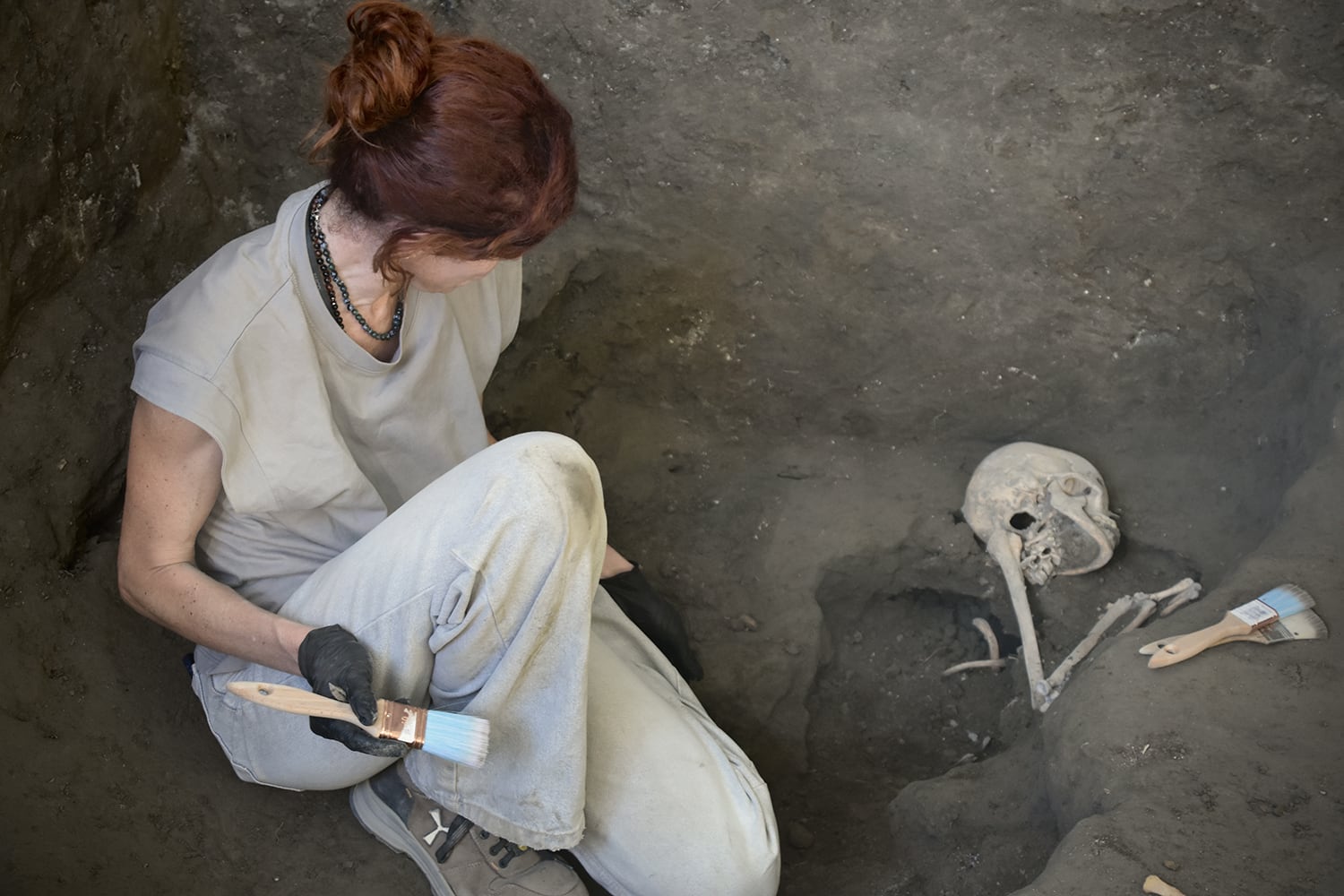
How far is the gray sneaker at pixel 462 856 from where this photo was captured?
6.98 ft

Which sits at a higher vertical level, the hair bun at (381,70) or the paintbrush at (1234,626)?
the hair bun at (381,70)

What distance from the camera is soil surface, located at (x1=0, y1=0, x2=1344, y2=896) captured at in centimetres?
214

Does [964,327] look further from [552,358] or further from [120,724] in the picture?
[120,724]

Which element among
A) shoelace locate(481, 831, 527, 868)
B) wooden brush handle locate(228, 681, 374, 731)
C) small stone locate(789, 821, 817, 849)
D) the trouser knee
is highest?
the trouser knee

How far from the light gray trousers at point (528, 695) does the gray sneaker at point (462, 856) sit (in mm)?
59

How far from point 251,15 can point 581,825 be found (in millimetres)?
1926

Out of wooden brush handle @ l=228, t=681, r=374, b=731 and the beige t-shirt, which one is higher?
the beige t-shirt

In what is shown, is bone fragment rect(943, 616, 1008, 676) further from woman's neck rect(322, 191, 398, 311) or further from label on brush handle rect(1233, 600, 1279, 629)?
woman's neck rect(322, 191, 398, 311)

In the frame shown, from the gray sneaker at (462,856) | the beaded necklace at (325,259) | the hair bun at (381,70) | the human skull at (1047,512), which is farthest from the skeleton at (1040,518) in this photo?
the hair bun at (381,70)

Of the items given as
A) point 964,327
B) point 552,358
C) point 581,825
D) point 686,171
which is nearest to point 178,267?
point 552,358

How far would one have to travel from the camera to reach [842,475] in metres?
3.09

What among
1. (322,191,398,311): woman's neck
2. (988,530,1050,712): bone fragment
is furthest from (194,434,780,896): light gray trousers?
(988,530,1050,712): bone fragment

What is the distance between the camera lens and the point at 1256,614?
216 centimetres

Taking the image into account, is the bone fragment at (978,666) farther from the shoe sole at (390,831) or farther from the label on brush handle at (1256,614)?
the shoe sole at (390,831)
